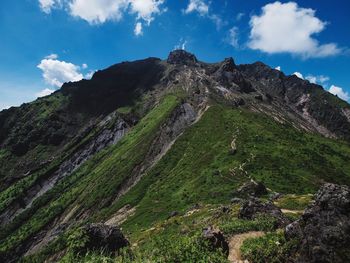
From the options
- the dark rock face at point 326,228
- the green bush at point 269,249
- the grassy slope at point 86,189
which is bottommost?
the grassy slope at point 86,189

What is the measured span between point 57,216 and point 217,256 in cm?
13583

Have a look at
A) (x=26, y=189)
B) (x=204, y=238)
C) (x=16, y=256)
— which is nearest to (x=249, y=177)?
(x=204, y=238)

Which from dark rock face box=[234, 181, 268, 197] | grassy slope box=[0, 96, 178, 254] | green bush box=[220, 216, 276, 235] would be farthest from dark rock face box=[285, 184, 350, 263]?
grassy slope box=[0, 96, 178, 254]

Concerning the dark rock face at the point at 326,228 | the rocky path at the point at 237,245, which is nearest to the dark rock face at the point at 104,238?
the rocky path at the point at 237,245

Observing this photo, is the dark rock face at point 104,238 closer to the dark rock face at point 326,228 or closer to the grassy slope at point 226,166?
the dark rock face at point 326,228

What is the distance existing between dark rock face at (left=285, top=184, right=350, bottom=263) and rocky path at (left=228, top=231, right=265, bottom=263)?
16.8ft

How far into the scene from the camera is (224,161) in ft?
402

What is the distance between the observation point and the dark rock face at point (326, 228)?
80.1ft

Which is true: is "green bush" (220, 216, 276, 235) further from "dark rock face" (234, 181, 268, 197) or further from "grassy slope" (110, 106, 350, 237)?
"grassy slope" (110, 106, 350, 237)

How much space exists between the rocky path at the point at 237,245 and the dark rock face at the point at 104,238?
44.0 feet

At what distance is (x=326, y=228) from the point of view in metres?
25.5

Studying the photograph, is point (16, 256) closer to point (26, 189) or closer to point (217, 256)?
point (26, 189)

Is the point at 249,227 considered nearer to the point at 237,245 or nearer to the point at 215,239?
the point at 237,245

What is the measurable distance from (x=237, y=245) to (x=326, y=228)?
11547mm
